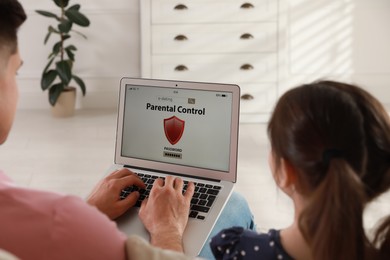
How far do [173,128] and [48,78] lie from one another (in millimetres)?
2976

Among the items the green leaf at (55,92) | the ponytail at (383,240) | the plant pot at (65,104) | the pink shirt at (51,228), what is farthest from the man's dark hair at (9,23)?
the plant pot at (65,104)

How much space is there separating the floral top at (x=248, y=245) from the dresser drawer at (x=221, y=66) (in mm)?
3276

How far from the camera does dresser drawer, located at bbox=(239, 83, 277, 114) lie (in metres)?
4.48

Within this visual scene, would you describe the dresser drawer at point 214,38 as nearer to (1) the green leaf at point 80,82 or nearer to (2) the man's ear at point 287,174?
(1) the green leaf at point 80,82

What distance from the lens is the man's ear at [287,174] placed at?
1.11 m

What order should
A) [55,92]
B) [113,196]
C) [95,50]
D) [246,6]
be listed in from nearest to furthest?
[113,196]
[246,6]
[55,92]
[95,50]

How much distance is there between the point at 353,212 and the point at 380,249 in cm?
13

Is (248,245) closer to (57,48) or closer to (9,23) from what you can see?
(9,23)

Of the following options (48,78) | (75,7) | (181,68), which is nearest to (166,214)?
(181,68)

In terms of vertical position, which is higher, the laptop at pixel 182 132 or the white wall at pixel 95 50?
the white wall at pixel 95 50

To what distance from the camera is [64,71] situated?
14.4ft

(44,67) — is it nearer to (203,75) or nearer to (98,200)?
(203,75)

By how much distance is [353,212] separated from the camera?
100 centimetres

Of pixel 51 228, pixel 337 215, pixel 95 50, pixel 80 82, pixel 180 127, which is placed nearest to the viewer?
pixel 51 228
